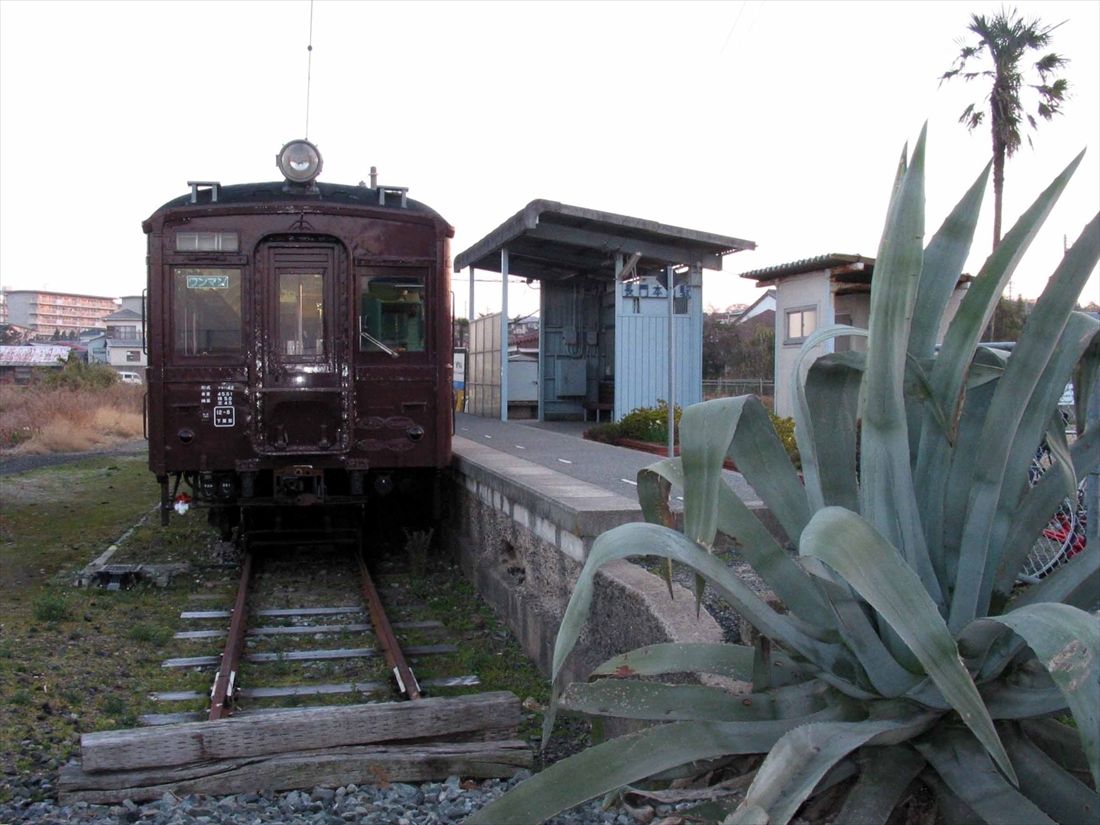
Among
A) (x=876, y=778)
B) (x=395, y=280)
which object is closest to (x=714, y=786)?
(x=876, y=778)

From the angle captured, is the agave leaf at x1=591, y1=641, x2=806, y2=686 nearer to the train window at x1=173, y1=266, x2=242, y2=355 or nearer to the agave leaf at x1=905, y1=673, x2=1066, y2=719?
the agave leaf at x1=905, y1=673, x2=1066, y2=719

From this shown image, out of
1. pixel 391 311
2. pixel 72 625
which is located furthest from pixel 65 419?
pixel 72 625

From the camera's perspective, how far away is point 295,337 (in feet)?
30.4

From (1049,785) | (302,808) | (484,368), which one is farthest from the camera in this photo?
(484,368)

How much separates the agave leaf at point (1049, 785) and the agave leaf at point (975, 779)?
0.08 meters

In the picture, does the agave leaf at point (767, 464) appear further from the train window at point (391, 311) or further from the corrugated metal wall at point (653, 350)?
the corrugated metal wall at point (653, 350)

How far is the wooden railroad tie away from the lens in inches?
174

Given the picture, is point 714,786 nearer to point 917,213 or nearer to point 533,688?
point 917,213

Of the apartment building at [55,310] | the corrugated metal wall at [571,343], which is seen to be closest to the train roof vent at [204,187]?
the corrugated metal wall at [571,343]

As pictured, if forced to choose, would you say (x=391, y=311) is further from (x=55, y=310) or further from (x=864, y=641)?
(x=55, y=310)

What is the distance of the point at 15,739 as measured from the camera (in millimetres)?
5395

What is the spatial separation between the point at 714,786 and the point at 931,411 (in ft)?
3.73

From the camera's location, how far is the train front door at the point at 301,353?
9.12 metres

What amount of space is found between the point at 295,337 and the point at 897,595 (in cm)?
751
